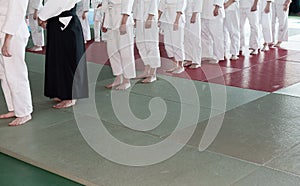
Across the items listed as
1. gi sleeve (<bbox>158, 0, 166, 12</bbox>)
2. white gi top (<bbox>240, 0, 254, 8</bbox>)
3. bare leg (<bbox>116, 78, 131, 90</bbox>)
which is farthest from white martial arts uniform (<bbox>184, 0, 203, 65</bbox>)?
bare leg (<bbox>116, 78, 131, 90</bbox>)

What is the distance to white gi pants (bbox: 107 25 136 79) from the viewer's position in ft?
18.8

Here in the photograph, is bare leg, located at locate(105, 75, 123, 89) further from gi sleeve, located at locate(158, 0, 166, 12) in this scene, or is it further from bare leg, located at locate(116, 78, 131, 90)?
gi sleeve, located at locate(158, 0, 166, 12)

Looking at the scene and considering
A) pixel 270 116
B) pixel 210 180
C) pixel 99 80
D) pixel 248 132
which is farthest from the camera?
pixel 99 80

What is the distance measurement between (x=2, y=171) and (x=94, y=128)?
1077 millimetres

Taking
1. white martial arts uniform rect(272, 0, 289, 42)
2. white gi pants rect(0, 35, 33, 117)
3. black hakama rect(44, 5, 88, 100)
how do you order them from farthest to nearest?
white martial arts uniform rect(272, 0, 289, 42) < black hakama rect(44, 5, 88, 100) < white gi pants rect(0, 35, 33, 117)

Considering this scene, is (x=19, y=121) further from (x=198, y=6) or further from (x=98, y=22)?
(x=98, y=22)

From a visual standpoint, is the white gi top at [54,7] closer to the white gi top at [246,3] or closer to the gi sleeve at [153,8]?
the gi sleeve at [153,8]

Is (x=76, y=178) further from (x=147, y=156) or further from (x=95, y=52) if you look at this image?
(x=95, y=52)

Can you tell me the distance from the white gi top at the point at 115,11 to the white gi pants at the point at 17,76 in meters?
1.43

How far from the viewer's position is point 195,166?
3596 mm

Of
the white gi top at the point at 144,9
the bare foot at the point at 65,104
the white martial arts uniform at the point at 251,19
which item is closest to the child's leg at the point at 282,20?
the white martial arts uniform at the point at 251,19

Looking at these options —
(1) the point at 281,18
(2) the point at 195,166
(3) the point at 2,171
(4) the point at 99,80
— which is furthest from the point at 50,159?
(1) the point at 281,18

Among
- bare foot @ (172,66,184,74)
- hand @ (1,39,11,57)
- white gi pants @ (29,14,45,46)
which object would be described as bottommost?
bare foot @ (172,66,184,74)

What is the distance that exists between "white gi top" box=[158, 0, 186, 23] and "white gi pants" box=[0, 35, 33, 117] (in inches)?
100
